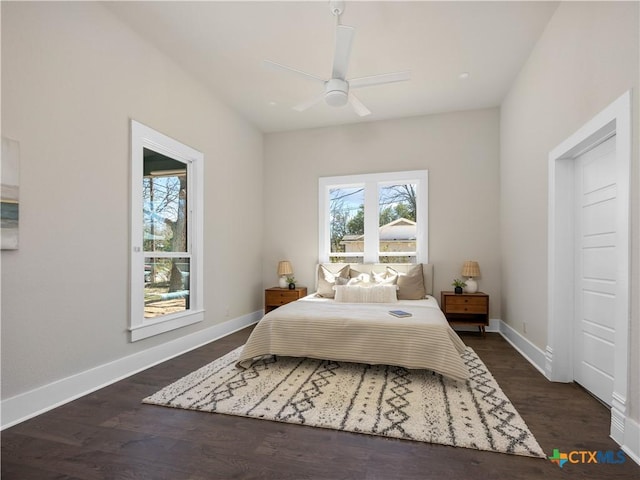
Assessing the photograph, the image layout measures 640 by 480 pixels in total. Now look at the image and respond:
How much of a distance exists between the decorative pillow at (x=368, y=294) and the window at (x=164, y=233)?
1.82 m

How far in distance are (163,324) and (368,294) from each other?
235 cm

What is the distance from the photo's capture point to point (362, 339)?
303cm

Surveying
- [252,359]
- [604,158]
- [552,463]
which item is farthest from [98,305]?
[604,158]

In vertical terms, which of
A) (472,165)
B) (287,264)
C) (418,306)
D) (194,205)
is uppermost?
(472,165)

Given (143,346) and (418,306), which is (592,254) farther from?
(143,346)

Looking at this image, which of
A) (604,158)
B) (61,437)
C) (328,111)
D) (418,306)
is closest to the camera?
(61,437)

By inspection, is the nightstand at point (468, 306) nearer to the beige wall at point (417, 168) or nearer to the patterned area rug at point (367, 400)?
the beige wall at point (417, 168)

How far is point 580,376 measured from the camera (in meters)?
2.80

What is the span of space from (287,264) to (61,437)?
3.65 metres

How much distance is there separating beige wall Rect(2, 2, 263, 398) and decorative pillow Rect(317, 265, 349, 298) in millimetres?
2018

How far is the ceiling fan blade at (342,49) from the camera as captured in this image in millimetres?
2449

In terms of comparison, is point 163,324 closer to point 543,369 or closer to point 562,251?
point 543,369

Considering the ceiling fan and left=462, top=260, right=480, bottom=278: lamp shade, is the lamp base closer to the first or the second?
left=462, top=260, right=480, bottom=278: lamp shade

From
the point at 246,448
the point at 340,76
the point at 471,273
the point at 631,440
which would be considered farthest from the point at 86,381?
the point at 471,273
